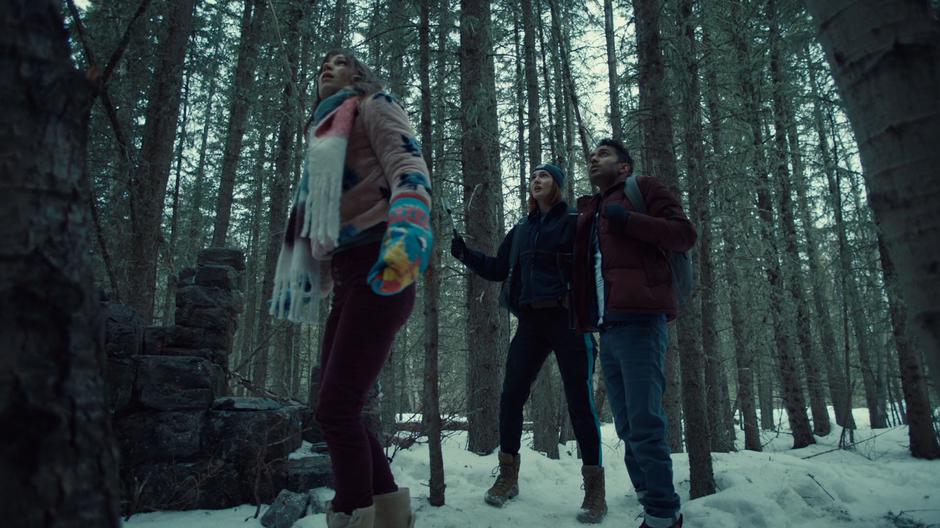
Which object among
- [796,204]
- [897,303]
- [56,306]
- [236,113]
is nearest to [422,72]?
[56,306]

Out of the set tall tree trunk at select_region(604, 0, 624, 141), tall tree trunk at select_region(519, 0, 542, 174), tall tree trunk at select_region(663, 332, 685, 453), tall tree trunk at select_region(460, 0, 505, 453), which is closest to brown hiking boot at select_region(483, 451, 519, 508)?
tall tree trunk at select_region(460, 0, 505, 453)

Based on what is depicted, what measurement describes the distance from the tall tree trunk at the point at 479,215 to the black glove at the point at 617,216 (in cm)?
277

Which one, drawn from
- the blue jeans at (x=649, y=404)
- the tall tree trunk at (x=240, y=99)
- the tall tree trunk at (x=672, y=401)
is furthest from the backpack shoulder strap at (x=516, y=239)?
the tall tree trunk at (x=240, y=99)

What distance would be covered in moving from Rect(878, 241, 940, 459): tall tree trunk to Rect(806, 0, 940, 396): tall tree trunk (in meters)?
6.88

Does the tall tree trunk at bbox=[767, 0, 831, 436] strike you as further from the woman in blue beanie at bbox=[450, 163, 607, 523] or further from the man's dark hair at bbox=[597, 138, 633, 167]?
the woman in blue beanie at bbox=[450, 163, 607, 523]

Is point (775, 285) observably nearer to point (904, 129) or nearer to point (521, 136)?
point (521, 136)

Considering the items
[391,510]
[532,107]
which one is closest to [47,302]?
[391,510]

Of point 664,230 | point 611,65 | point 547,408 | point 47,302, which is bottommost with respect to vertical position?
point 547,408

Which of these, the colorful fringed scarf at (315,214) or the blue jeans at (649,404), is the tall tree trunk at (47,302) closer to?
the colorful fringed scarf at (315,214)

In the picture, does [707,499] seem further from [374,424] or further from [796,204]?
[796,204]

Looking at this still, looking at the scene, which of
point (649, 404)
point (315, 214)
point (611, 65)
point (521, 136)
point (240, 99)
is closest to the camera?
point (315, 214)

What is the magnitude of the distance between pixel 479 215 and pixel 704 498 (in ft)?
12.1

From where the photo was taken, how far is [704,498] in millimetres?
3943

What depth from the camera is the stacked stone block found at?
14.1 ft
